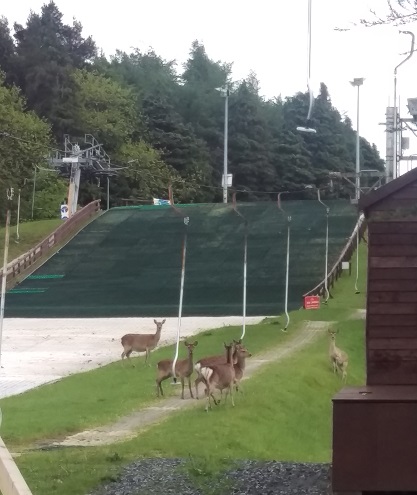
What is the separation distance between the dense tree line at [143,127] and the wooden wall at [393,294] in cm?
5485

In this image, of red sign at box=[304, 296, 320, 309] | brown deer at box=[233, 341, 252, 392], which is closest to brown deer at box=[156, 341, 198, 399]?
brown deer at box=[233, 341, 252, 392]

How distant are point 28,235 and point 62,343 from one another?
2485cm

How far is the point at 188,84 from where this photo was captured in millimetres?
110562

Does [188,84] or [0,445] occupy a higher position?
[188,84]

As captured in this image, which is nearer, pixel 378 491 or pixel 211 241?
pixel 378 491

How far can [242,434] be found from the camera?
48.1 feet

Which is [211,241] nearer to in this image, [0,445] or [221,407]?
[221,407]

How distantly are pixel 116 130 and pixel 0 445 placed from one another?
71280 millimetres

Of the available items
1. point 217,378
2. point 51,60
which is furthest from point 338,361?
point 51,60

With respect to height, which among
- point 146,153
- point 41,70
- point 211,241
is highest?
point 41,70

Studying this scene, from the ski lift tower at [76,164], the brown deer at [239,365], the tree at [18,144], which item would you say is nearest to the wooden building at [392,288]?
the brown deer at [239,365]

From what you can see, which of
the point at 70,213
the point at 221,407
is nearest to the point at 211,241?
the point at 70,213

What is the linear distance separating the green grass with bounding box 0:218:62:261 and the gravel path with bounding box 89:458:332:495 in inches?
1474

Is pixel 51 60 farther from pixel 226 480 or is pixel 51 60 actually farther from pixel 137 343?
pixel 226 480
